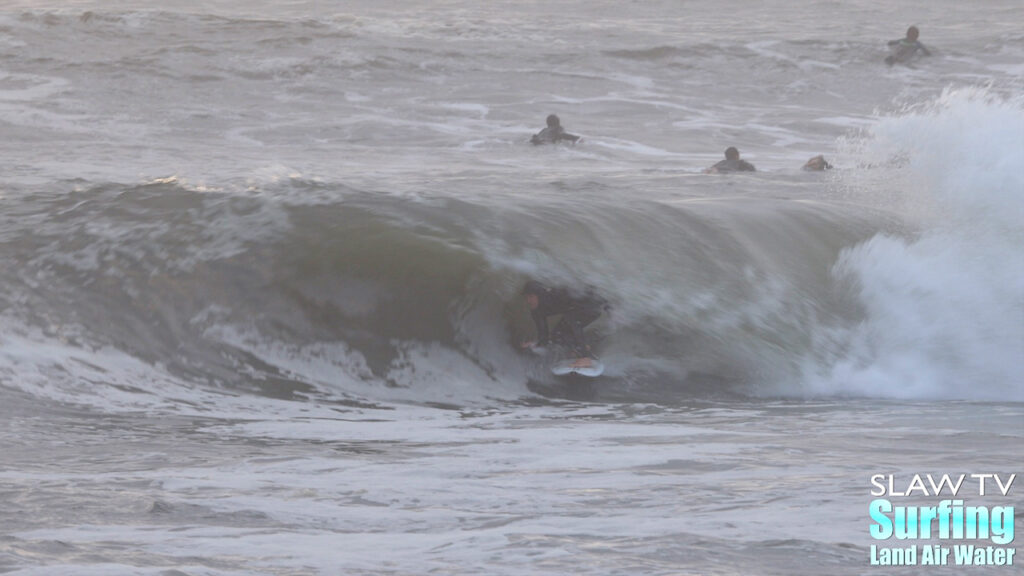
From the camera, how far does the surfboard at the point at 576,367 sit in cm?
790

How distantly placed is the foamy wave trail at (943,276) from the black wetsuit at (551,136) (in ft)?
21.5

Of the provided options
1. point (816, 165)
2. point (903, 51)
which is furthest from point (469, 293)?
point (903, 51)

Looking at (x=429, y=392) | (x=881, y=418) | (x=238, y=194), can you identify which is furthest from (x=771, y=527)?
(x=238, y=194)

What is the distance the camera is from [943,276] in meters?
10.1

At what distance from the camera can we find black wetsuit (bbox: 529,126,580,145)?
61.7 feet

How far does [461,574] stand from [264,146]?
15.0m

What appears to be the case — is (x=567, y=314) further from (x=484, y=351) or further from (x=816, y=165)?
(x=816, y=165)

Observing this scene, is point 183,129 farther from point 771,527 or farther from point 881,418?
point 771,527

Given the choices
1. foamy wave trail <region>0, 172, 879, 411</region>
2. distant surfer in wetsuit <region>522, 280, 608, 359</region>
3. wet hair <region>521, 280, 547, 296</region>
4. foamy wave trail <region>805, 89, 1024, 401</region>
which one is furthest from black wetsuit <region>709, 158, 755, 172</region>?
wet hair <region>521, 280, 547, 296</region>

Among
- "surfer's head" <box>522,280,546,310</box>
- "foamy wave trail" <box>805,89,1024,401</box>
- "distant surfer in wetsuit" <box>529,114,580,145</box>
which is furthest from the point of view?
"distant surfer in wetsuit" <box>529,114,580,145</box>

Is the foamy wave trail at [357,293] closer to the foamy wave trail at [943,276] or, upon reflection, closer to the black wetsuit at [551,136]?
the foamy wave trail at [943,276]

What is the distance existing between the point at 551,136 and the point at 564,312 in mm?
10826

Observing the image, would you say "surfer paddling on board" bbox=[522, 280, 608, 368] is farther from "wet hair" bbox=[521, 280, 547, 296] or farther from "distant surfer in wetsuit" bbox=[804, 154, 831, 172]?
"distant surfer in wetsuit" bbox=[804, 154, 831, 172]

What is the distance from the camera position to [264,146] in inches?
716
